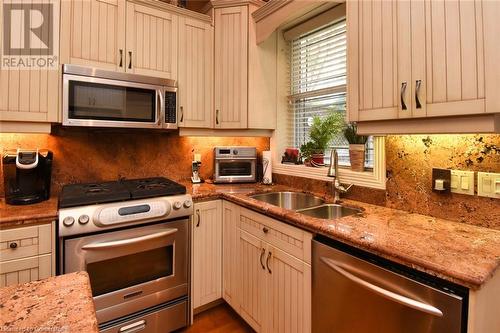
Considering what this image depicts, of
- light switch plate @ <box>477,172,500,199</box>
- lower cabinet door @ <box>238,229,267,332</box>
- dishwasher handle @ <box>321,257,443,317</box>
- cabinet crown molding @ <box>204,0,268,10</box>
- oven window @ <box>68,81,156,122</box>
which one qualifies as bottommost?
lower cabinet door @ <box>238,229,267,332</box>

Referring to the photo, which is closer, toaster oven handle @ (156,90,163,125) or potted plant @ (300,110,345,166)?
toaster oven handle @ (156,90,163,125)

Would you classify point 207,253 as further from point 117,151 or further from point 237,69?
point 237,69

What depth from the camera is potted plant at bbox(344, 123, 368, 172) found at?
181 centimetres

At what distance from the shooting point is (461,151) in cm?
129

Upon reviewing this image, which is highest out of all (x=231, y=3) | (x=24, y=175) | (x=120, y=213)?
(x=231, y=3)

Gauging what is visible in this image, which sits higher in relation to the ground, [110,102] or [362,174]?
[110,102]

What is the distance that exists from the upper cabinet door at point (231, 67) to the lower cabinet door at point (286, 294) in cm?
119

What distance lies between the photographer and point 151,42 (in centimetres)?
202

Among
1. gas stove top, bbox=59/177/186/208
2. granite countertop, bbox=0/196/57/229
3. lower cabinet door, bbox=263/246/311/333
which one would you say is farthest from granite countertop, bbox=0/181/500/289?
lower cabinet door, bbox=263/246/311/333

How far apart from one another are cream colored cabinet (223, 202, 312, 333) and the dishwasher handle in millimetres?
157

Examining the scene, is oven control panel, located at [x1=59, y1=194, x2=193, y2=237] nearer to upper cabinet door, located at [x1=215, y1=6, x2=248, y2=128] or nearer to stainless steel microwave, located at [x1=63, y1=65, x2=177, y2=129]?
stainless steel microwave, located at [x1=63, y1=65, x2=177, y2=129]

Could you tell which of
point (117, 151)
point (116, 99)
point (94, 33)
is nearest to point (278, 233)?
point (116, 99)

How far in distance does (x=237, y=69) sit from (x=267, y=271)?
1.60 metres

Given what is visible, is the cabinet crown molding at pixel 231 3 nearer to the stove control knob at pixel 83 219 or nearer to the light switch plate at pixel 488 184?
the stove control knob at pixel 83 219
